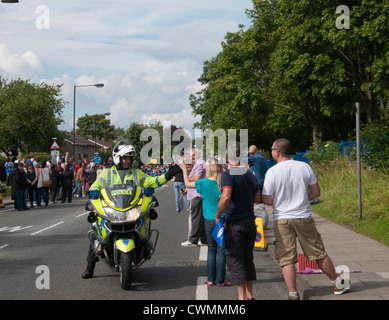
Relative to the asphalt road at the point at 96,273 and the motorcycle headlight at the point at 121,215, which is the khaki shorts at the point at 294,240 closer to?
the asphalt road at the point at 96,273

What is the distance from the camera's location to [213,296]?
6383mm

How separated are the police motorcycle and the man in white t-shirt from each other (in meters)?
1.64

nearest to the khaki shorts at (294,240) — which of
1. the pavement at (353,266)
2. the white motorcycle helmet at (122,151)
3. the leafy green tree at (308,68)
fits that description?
the pavement at (353,266)

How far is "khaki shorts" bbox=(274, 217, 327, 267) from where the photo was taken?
234 inches

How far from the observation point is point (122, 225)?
6590 mm

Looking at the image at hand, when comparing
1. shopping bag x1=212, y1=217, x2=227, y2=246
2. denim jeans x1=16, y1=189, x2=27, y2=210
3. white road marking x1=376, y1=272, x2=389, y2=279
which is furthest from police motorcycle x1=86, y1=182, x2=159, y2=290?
denim jeans x1=16, y1=189, x2=27, y2=210

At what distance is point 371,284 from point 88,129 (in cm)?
14310

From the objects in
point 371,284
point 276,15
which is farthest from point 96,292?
point 276,15

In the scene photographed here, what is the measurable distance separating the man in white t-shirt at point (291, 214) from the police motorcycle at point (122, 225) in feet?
5.39

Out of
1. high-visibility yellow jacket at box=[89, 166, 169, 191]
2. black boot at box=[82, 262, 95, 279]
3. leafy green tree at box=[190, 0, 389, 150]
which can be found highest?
leafy green tree at box=[190, 0, 389, 150]

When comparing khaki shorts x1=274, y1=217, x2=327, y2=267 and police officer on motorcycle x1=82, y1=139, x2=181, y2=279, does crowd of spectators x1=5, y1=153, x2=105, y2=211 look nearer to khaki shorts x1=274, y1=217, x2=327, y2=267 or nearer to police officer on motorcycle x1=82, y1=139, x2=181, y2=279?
police officer on motorcycle x1=82, y1=139, x2=181, y2=279

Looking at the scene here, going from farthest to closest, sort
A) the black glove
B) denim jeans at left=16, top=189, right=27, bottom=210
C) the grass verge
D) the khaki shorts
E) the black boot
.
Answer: denim jeans at left=16, top=189, right=27, bottom=210 → the grass verge → the black boot → the black glove → the khaki shorts

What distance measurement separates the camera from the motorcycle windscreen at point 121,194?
6.62 meters
